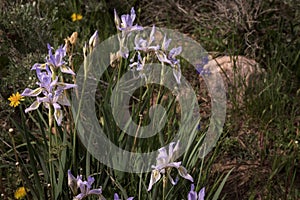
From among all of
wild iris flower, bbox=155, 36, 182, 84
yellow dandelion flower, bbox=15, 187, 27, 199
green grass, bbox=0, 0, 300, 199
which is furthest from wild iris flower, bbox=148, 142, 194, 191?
yellow dandelion flower, bbox=15, 187, 27, 199

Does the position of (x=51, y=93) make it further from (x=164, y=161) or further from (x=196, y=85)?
(x=196, y=85)

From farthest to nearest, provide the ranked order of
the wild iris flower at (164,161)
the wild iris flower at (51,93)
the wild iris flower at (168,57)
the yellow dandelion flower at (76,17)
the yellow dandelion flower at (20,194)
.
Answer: the yellow dandelion flower at (76,17), the yellow dandelion flower at (20,194), the wild iris flower at (168,57), the wild iris flower at (51,93), the wild iris flower at (164,161)

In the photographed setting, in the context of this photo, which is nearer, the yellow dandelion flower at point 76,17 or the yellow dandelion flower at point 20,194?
the yellow dandelion flower at point 20,194

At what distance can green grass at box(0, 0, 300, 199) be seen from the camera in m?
2.17

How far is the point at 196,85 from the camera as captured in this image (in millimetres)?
3395

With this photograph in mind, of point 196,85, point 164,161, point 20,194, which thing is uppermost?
point 164,161

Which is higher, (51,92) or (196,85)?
(51,92)

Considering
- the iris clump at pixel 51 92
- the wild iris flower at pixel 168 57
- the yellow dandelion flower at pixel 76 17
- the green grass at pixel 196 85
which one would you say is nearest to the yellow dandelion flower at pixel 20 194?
the green grass at pixel 196 85

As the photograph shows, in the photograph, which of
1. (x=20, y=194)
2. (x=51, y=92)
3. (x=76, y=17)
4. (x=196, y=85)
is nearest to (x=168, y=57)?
(x=51, y=92)

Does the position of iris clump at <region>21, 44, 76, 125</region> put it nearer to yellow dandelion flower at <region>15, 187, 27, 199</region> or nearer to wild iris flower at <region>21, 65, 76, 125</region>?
wild iris flower at <region>21, 65, 76, 125</region>

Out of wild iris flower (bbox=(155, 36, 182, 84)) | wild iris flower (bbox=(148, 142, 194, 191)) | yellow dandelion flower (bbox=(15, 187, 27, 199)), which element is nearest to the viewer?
wild iris flower (bbox=(148, 142, 194, 191))

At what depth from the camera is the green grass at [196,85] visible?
7.13 feet

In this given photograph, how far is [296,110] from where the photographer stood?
10.2ft

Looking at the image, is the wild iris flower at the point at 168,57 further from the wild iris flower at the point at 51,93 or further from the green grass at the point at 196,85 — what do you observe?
the wild iris flower at the point at 51,93
